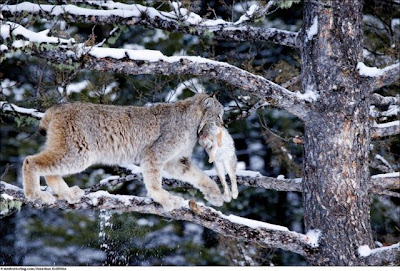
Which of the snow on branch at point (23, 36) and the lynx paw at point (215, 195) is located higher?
the snow on branch at point (23, 36)

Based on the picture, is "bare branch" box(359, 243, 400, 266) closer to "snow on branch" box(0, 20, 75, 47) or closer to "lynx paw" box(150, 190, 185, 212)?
"lynx paw" box(150, 190, 185, 212)

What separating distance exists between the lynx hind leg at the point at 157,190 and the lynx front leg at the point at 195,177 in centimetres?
53

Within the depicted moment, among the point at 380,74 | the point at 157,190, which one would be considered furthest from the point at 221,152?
the point at 380,74

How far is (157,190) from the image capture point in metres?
6.50

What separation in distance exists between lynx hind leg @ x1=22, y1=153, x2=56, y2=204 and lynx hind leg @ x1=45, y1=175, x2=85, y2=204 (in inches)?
5.5

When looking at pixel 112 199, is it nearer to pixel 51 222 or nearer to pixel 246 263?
pixel 246 263

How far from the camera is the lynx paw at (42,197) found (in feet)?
19.9

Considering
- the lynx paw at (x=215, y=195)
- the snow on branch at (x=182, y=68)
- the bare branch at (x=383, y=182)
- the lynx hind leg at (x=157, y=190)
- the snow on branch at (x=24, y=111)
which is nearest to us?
the snow on branch at (x=182, y=68)

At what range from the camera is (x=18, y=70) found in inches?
435

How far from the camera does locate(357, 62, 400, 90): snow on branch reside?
20.3ft

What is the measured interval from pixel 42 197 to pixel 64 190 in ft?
1.00

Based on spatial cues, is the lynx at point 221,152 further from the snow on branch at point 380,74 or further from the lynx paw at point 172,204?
the snow on branch at point 380,74

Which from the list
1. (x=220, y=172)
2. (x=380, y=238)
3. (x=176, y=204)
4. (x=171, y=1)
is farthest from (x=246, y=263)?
(x=171, y=1)

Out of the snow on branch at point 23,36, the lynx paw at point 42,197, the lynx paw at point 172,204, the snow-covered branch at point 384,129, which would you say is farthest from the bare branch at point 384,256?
the snow on branch at point 23,36
